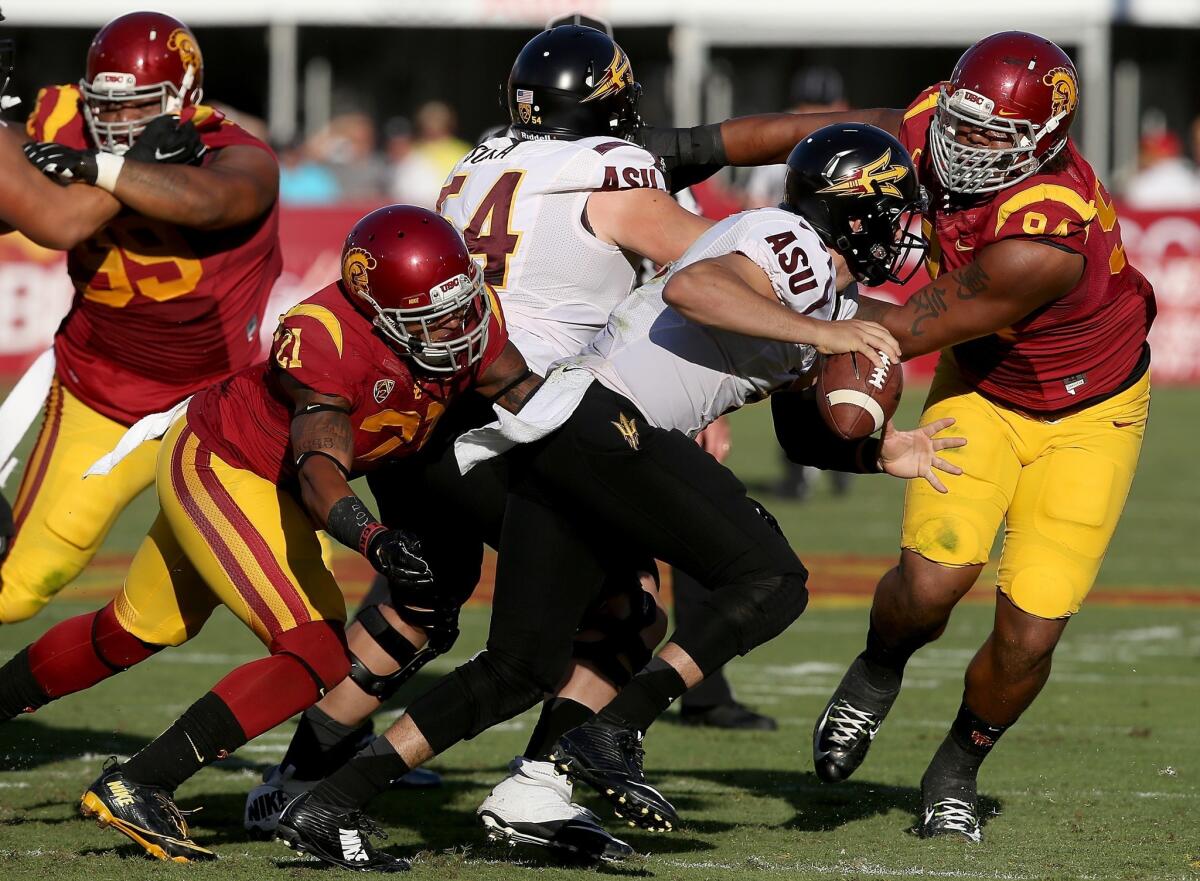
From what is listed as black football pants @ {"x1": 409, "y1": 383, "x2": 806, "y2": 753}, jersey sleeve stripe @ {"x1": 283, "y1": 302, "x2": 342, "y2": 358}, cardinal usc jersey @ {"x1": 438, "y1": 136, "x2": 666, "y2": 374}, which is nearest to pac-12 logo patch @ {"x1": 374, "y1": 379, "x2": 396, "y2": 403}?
jersey sleeve stripe @ {"x1": 283, "y1": 302, "x2": 342, "y2": 358}

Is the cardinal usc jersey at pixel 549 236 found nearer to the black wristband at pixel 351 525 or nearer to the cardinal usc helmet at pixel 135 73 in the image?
the black wristband at pixel 351 525

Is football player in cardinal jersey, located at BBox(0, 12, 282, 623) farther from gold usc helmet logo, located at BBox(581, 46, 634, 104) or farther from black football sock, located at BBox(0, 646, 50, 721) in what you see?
gold usc helmet logo, located at BBox(581, 46, 634, 104)

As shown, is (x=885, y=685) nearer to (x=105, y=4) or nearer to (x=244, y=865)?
(x=244, y=865)

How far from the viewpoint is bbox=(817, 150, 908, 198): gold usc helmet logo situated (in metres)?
4.56

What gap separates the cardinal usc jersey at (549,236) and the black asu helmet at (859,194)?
0.43 metres

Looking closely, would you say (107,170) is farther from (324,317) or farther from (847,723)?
(847,723)

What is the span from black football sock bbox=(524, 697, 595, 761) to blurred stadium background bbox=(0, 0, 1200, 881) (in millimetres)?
327

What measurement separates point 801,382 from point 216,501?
1508mm

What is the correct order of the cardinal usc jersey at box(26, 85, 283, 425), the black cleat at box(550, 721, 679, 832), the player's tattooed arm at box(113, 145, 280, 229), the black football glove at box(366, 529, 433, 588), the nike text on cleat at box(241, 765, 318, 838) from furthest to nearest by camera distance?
the cardinal usc jersey at box(26, 85, 283, 425), the player's tattooed arm at box(113, 145, 280, 229), the nike text on cleat at box(241, 765, 318, 838), the black cleat at box(550, 721, 679, 832), the black football glove at box(366, 529, 433, 588)

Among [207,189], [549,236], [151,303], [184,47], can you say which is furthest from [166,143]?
[549,236]

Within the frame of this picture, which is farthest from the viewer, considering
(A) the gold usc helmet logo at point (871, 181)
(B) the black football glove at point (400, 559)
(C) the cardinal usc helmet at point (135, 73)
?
(C) the cardinal usc helmet at point (135, 73)

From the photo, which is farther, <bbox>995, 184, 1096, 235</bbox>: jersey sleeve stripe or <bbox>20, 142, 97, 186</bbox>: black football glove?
<bbox>20, 142, 97, 186</bbox>: black football glove

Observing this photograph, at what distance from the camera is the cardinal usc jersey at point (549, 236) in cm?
481

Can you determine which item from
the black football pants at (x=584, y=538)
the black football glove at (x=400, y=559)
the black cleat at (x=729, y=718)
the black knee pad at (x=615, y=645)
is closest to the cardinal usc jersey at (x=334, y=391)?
the black football pants at (x=584, y=538)
